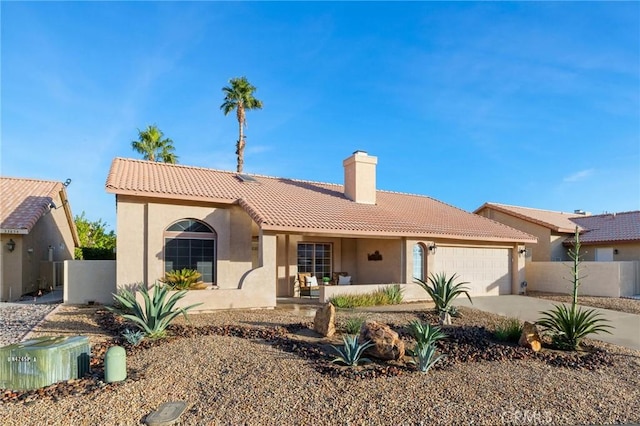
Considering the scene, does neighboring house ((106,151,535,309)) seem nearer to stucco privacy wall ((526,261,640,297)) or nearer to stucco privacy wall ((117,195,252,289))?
stucco privacy wall ((117,195,252,289))

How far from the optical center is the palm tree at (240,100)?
3030 cm

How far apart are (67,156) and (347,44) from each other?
42.0 feet

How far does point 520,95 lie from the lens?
15789mm

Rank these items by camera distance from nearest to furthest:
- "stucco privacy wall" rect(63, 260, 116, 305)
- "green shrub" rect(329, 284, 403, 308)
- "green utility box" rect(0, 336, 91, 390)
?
"green utility box" rect(0, 336, 91, 390) < "green shrub" rect(329, 284, 403, 308) < "stucco privacy wall" rect(63, 260, 116, 305)

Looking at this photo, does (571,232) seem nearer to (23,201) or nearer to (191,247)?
(191,247)

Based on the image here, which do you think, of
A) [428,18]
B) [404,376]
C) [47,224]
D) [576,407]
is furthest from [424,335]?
[47,224]

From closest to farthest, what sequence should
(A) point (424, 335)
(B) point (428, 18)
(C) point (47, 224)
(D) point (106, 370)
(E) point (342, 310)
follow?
(D) point (106, 370) → (A) point (424, 335) → (E) point (342, 310) → (B) point (428, 18) → (C) point (47, 224)

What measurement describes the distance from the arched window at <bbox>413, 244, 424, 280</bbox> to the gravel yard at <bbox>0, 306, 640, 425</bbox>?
8.93 meters

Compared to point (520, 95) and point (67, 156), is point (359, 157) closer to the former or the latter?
point (520, 95)

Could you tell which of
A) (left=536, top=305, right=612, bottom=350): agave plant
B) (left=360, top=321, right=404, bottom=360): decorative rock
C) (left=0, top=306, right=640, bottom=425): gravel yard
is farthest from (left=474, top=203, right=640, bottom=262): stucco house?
(left=360, top=321, right=404, bottom=360): decorative rock

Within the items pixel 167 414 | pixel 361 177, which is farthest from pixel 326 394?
pixel 361 177

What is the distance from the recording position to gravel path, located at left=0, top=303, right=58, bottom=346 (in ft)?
29.8

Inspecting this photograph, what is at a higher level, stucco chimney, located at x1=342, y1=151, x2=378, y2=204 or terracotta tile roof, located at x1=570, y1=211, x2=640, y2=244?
stucco chimney, located at x1=342, y1=151, x2=378, y2=204

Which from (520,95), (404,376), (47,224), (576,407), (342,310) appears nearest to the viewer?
(576,407)
